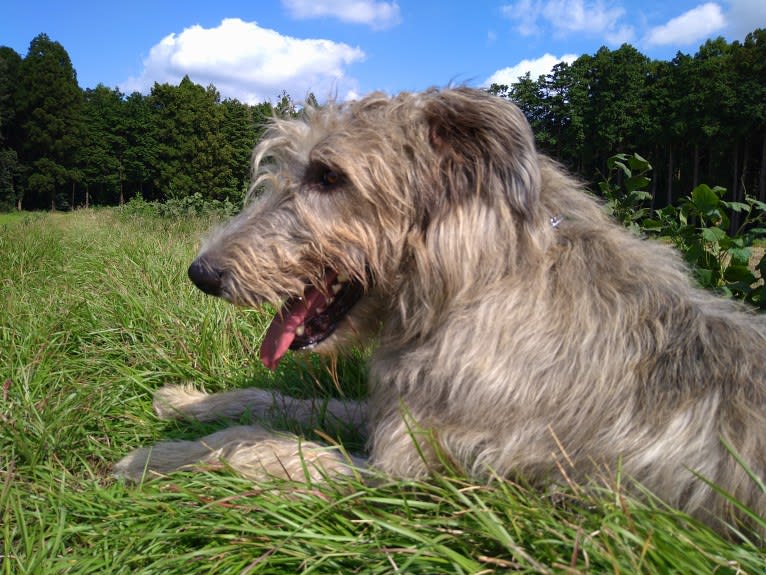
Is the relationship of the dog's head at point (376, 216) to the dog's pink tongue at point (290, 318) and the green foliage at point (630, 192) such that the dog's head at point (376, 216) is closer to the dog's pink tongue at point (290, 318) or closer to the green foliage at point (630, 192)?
the dog's pink tongue at point (290, 318)

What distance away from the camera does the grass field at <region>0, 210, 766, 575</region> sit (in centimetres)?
179

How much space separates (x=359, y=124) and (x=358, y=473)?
1512 millimetres

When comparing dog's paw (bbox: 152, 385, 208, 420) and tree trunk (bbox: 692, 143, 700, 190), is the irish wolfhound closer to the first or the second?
dog's paw (bbox: 152, 385, 208, 420)

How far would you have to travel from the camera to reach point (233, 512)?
2191mm

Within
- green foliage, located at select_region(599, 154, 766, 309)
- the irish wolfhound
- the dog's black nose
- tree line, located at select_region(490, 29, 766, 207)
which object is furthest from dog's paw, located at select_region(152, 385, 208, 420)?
tree line, located at select_region(490, 29, 766, 207)

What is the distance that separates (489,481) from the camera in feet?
6.97

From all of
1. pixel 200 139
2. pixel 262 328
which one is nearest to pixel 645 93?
pixel 200 139

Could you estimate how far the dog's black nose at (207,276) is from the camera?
247cm

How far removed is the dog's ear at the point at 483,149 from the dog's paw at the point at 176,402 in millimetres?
2199

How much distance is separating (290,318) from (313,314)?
0.11 m

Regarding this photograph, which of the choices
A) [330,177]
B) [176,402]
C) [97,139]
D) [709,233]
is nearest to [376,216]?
[330,177]

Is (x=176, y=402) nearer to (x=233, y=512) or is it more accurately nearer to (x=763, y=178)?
(x=233, y=512)

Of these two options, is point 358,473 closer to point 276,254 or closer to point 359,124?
point 276,254

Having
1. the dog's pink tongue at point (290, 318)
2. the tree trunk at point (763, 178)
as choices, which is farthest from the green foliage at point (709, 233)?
the tree trunk at point (763, 178)
